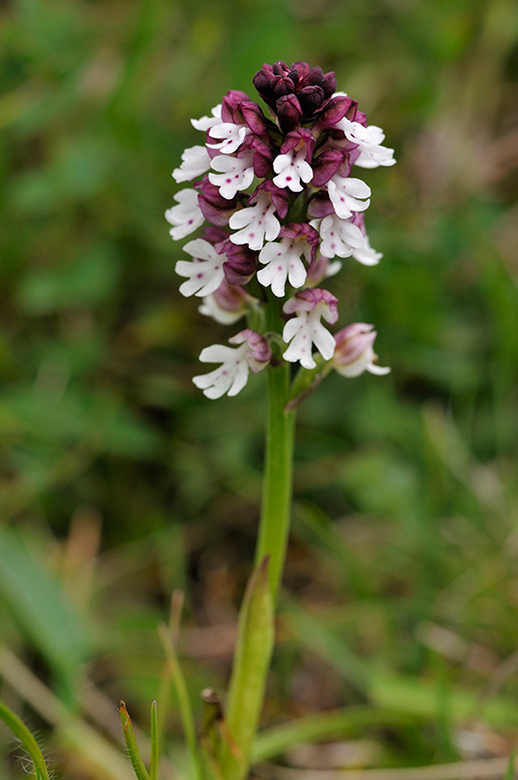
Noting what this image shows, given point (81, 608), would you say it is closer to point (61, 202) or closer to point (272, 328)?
point (272, 328)

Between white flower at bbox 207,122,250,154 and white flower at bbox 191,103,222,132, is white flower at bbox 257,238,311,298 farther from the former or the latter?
white flower at bbox 191,103,222,132

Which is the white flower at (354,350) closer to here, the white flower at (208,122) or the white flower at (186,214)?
the white flower at (186,214)

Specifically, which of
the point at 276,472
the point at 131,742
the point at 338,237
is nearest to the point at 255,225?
the point at 338,237

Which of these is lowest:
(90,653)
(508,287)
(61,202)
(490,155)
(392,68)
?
(90,653)

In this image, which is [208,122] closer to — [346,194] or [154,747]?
[346,194]

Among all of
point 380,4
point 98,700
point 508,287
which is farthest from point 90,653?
point 380,4

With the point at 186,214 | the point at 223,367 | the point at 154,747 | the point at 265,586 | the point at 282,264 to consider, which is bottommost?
the point at 154,747

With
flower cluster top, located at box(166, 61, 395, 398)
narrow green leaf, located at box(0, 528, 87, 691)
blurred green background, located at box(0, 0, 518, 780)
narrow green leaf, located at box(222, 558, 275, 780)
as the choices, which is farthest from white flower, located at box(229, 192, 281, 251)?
narrow green leaf, located at box(0, 528, 87, 691)
